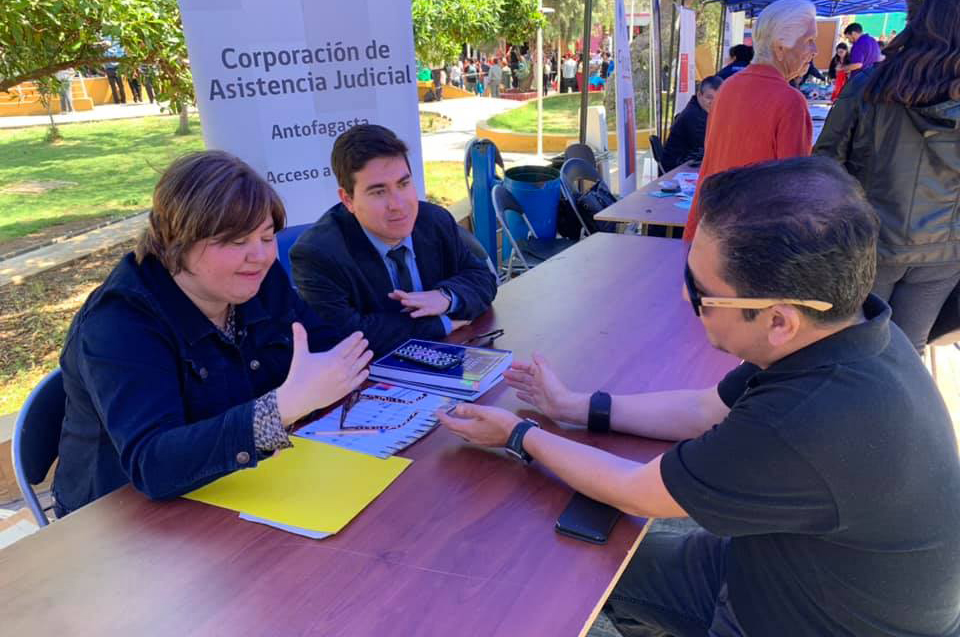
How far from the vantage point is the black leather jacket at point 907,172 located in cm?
249

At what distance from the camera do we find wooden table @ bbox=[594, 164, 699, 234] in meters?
3.79

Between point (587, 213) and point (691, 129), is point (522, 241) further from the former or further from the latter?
point (691, 129)

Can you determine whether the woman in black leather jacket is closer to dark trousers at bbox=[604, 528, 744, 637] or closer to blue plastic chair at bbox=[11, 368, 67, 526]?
dark trousers at bbox=[604, 528, 744, 637]

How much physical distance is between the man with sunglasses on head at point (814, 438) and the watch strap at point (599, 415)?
0.30 meters

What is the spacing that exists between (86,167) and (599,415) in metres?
11.1

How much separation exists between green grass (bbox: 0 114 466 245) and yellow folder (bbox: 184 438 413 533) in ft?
11.4

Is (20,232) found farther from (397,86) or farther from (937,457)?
(937,457)

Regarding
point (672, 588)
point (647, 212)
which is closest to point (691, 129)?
point (647, 212)

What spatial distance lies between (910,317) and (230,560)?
9.09ft

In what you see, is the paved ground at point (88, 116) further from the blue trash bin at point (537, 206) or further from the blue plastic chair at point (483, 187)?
the blue trash bin at point (537, 206)

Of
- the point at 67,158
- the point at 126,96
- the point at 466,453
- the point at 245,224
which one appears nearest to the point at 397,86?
the point at 245,224

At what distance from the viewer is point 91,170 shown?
32.4ft

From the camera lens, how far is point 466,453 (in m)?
1.46

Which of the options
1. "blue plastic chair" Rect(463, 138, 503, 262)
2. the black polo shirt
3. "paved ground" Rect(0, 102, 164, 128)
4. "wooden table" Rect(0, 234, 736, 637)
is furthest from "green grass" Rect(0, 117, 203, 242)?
the black polo shirt
